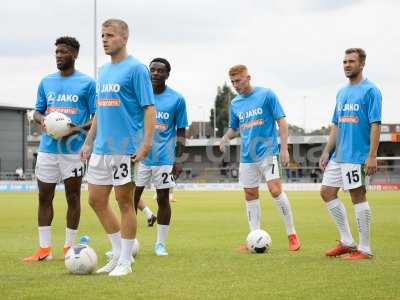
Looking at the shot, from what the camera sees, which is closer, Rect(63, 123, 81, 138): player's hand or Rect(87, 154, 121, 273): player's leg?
Rect(87, 154, 121, 273): player's leg

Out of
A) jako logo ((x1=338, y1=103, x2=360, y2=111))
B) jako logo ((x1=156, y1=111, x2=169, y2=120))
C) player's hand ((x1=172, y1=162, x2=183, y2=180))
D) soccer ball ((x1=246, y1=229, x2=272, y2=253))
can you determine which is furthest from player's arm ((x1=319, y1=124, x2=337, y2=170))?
jako logo ((x1=156, y1=111, x2=169, y2=120))

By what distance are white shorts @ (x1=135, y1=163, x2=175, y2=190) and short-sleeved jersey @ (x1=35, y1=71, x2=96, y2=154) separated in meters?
1.29

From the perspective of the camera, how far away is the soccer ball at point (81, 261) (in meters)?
8.25

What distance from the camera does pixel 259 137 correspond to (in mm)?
11523

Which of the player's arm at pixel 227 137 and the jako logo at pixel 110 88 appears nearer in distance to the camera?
the jako logo at pixel 110 88

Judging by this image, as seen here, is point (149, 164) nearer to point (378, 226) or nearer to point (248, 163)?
point (248, 163)

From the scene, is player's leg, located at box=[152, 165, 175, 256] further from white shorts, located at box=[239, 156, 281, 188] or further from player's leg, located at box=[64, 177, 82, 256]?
player's leg, located at box=[64, 177, 82, 256]

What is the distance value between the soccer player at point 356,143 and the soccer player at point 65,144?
3.27 meters

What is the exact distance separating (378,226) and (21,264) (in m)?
8.55

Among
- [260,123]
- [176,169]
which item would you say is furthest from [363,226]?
[176,169]

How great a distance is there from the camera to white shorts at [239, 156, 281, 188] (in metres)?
11.5

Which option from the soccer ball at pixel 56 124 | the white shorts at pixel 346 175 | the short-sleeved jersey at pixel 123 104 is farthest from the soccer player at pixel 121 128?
the white shorts at pixel 346 175

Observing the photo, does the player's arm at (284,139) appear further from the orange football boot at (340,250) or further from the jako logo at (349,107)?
the orange football boot at (340,250)

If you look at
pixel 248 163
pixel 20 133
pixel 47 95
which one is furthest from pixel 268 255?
pixel 20 133
